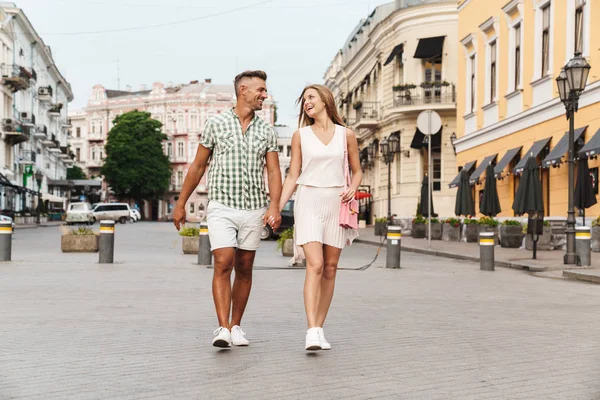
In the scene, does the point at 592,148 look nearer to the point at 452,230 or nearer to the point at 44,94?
the point at 452,230

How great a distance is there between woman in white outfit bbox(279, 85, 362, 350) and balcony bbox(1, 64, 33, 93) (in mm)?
59918

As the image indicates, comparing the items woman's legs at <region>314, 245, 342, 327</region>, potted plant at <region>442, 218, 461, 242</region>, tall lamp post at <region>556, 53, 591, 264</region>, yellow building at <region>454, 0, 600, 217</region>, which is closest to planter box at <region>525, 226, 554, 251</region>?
yellow building at <region>454, 0, 600, 217</region>

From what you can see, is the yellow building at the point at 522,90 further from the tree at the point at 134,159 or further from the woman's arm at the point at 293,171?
the tree at the point at 134,159

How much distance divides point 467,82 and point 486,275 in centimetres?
2156

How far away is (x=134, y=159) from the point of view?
9462 centimetres

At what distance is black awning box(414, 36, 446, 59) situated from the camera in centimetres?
4472

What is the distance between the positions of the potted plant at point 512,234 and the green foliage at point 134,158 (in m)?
72.3

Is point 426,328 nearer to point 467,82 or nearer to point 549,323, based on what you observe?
point 549,323

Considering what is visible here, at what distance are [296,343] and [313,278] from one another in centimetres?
Result: 72

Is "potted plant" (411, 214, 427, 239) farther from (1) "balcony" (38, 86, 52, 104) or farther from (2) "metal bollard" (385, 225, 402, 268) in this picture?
(1) "balcony" (38, 86, 52, 104)

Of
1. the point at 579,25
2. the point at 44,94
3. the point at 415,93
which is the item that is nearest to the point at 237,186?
the point at 579,25

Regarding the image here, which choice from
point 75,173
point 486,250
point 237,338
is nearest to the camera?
point 237,338

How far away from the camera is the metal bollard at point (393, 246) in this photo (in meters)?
17.5

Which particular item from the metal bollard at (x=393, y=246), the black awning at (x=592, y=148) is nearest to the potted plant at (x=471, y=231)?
the black awning at (x=592, y=148)
